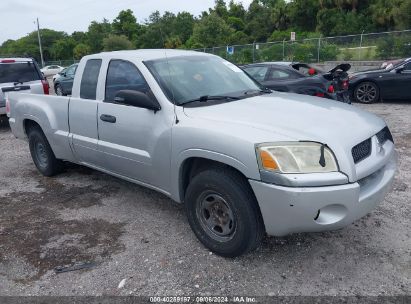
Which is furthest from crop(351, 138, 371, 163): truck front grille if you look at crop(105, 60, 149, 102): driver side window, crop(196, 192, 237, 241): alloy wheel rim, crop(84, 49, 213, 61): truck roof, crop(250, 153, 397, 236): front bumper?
crop(84, 49, 213, 61): truck roof

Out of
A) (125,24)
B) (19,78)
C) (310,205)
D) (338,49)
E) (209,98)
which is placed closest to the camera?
(310,205)

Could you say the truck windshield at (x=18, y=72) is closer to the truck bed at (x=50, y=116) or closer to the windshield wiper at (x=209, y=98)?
the truck bed at (x=50, y=116)

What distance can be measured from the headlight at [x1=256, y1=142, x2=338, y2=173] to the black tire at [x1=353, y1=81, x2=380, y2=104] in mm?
8929

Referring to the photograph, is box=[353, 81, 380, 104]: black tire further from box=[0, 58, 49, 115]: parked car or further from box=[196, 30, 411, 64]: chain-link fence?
box=[196, 30, 411, 64]: chain-link fence

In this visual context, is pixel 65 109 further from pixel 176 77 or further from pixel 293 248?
pixel 293 248

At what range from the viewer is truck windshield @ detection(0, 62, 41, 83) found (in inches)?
358

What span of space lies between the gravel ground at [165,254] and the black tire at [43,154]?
2.61ft

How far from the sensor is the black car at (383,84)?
10.4 metres

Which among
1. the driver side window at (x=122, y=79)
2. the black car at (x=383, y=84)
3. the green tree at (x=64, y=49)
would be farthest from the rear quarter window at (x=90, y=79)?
the green tree at (x=64, y=49)

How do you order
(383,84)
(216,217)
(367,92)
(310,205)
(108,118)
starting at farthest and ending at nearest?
(367,92)
(383,84)
(108,118)
(216,217)
(310,205)

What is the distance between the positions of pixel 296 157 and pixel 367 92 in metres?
9.08

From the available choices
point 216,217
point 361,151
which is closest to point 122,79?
point 216,217

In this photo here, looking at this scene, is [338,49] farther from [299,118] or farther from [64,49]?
[64,49]

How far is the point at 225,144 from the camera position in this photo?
3.10 meters
